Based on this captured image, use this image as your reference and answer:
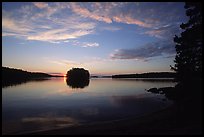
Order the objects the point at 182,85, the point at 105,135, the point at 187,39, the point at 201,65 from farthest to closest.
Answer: the point at 182,85
the point at 187,39
the point at 201,65
the point at 105,135

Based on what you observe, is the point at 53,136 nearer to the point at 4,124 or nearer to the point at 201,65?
the point at 4,124

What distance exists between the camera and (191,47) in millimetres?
29125

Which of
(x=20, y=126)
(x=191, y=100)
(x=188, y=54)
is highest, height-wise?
(x=188, y=54)

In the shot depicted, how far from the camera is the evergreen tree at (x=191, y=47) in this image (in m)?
26.8

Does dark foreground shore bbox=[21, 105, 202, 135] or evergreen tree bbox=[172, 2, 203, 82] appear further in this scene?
evergreen tree bbox=[172, 2, 203, 82]

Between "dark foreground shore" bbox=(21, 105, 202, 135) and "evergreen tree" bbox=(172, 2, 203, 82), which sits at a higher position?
"evergreen tree" bbox=(172, 2, 203, 82)

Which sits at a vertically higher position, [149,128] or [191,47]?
[191,47]

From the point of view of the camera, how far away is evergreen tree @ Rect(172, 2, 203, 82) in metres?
26.8

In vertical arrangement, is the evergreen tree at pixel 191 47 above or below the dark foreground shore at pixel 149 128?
above

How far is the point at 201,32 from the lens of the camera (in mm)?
26125

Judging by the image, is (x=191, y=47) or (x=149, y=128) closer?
(x=149, y=128)

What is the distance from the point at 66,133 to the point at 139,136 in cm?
625

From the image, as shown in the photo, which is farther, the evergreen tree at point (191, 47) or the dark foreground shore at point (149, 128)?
the evergreen tree at point (191, 47)

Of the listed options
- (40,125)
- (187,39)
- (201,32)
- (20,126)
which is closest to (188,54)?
(187,39)
